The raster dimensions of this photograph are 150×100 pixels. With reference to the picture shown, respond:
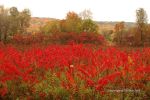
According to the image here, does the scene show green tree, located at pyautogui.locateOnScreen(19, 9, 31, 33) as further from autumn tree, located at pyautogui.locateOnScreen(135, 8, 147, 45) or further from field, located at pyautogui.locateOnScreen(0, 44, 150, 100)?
field, located at pyautogui.locateOnScreen(0, 44, 150, 100)

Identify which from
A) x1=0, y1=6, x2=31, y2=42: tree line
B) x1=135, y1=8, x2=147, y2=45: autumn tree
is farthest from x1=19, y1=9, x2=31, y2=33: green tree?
x1=135, y1=8, x2=147, y2=45: autumn tree

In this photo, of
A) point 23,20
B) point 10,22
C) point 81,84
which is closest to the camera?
point 81,84

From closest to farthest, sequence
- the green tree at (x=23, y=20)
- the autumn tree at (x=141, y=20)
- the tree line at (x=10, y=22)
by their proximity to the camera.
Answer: the tree line at (x=10, y=22) < the autumn tree at (x=141, y=20) < the green tree at (x=23, y=20)

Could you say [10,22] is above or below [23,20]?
below

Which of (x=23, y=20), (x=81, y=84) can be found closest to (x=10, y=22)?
(x=23, y=20)

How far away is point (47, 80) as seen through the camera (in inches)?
411

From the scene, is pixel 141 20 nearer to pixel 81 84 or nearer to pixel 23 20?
pixel 23 20

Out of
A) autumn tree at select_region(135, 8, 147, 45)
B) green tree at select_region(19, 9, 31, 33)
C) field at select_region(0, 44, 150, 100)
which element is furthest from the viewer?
green tree at select_region(19, 9, 31, 33)

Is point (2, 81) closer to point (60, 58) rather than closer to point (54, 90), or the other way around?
point (54, 90)

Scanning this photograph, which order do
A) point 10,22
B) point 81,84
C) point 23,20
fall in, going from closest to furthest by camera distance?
1. point 81,84
2. point 10,22
3. point 23,20

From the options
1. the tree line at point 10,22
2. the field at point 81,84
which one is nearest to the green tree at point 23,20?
the tree line at point 10,22

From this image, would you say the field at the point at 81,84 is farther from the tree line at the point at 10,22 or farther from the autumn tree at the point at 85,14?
the autumn tree at the point at 85,14

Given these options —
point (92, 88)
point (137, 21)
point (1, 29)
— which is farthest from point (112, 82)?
point (137, 21)

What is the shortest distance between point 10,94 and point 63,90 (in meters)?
1.61
